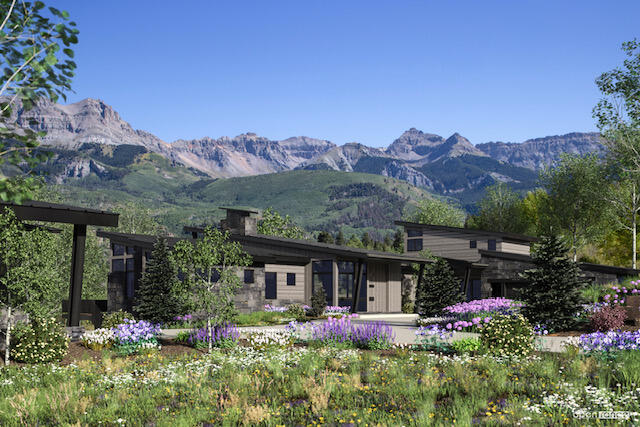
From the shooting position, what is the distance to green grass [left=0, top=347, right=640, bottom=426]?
852 cm

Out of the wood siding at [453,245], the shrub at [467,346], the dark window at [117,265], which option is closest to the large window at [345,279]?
the wood siding at [453,245]

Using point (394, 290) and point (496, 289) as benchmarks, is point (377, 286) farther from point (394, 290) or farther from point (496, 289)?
point (496, 289)

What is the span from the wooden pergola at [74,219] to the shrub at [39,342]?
2.00 metres

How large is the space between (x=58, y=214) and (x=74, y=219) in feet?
1.51

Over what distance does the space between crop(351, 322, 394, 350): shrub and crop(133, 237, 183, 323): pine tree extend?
428 inches

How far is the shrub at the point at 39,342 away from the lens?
47.7 ft

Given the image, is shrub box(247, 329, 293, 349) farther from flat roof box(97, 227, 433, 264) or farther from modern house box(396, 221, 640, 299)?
modern house box(396, 221, 640, 299)

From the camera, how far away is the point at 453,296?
27016 mm

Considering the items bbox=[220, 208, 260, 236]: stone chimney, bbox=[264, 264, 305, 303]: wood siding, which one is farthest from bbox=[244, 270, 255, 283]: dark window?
bbox=[220, 208, 260, 236]: stone chimney

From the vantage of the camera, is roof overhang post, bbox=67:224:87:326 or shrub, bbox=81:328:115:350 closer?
shrub, bbox=81:328:115:350

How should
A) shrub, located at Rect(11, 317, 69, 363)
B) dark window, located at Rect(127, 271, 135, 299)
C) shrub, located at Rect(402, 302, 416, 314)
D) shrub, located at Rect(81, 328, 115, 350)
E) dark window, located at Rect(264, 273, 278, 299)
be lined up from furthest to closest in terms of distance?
shrub, located at Rect(402, 302, 416, 314) → dark window, located at Rect(264, 273, 278, 299) → dark window, located at Rect(127, 271, 135, 299) → shrub, located at Rect(81, 328, 115, 350) → shrub, located at Rect(11, 317, 69, 363)

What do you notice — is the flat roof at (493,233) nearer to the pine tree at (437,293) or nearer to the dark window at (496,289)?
the dark window at (496,289)

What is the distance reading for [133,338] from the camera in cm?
1623

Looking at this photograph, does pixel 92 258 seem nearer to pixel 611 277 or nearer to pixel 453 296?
pixel 453 296
